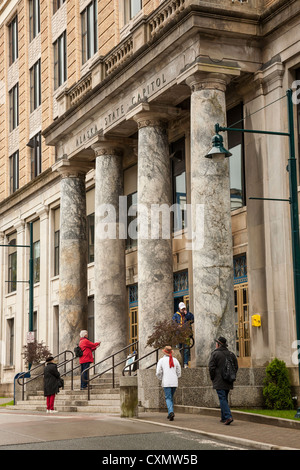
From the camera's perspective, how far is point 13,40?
46.0 metres

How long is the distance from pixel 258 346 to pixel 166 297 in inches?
129

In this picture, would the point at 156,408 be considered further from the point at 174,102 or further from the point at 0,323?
the point at 0,323

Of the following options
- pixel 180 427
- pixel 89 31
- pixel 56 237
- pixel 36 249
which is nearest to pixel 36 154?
pixel 36 249

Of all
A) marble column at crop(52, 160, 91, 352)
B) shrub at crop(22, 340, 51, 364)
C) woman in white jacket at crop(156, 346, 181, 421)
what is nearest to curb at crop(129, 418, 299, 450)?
woman in white jacket at crop(156, 346, 181, 421)

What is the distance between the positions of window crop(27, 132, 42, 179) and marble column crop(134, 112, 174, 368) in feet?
55.4

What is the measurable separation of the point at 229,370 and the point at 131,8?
58.0 feet

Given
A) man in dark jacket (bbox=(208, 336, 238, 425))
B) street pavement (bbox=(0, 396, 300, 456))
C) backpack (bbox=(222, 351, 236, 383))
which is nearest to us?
street pavement (bbox=(0, 396, 300, 456))

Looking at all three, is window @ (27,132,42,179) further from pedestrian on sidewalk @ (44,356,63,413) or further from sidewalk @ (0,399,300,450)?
sidewalk @ (0,399,300,450)

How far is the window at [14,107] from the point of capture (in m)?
44.7

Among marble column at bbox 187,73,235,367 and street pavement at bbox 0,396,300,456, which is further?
marble column at bbox 187,73,235,367

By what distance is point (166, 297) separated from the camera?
2311 centimetres

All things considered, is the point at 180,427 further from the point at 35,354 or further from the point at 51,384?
the point at 35,354

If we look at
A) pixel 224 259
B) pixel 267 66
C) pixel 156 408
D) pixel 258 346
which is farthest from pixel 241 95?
pixel 156 408

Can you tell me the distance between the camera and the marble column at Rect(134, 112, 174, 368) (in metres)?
23.0
